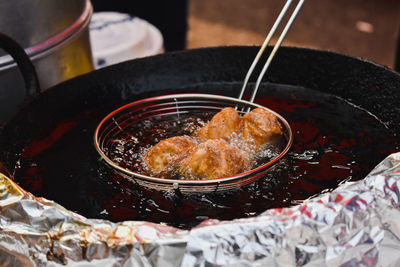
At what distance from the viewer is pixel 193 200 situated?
1.10 meters

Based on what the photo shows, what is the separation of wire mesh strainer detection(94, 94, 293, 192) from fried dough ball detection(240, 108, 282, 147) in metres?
0.04

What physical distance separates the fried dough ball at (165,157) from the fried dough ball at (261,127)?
0.19m

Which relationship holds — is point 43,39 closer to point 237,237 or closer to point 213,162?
point 213,162

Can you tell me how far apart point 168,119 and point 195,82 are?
305mm

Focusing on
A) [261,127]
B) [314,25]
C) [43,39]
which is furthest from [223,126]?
[314,25]

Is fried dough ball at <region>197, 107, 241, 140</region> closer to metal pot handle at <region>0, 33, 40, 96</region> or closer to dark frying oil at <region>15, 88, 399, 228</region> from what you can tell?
dark frying oil at <region>15, 88, 399, 228</region>

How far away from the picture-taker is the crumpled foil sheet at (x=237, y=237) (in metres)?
0.81

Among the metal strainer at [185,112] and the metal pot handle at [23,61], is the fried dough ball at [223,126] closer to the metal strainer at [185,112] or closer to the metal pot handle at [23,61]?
the metal strainer at [185,112]

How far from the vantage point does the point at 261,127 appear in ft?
4.06

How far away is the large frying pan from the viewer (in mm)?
1465

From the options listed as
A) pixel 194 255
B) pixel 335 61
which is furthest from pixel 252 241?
pixel 335 61

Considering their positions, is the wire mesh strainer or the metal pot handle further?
the metal pot handle

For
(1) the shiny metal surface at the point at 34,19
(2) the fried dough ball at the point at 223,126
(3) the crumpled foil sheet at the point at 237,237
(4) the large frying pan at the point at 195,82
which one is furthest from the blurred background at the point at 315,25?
(3) the crumpled foil sheet at the point at 237,237

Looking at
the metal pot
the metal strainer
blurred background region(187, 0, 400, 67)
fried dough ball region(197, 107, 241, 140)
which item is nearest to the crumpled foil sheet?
the metal strainer
